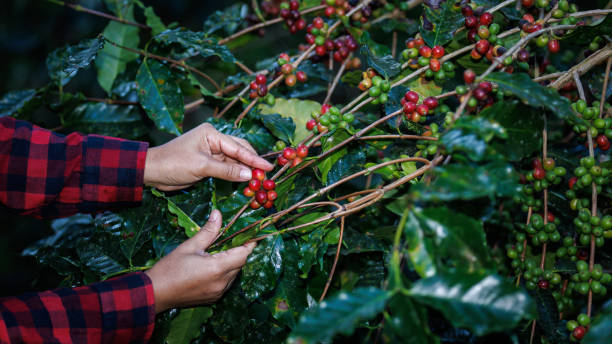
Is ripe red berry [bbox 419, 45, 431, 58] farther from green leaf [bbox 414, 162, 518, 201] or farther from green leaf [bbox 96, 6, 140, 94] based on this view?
green leaf [bbox 96, 6, 140, 94]

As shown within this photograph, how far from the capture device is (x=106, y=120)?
144cm

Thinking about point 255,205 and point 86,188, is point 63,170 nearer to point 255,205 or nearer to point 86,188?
point 86,188

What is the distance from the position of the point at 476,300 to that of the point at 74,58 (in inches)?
42.7

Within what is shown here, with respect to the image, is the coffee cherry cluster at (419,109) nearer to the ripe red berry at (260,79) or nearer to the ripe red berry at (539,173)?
the ripe red berry at (539,173)

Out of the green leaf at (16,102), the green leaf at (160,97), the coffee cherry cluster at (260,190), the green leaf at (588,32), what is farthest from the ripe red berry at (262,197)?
the green leaf at (16,102)

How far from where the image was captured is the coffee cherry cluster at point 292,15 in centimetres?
137

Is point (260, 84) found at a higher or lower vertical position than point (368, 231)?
higher

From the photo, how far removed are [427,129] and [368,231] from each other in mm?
304

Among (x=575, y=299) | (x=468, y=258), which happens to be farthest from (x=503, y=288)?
(x=575, y=299)

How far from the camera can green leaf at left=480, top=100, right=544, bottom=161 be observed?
722 millimetres

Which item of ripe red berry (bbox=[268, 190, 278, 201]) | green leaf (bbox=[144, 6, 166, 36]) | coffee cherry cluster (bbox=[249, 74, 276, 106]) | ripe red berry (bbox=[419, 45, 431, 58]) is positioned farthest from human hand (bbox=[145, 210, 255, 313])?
green leaf (bbox=[144, 6, 166, 36])

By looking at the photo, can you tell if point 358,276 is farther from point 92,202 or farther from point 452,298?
point 92,202

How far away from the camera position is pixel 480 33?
95cm

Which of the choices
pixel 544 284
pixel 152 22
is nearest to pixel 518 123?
pixel 544 284
